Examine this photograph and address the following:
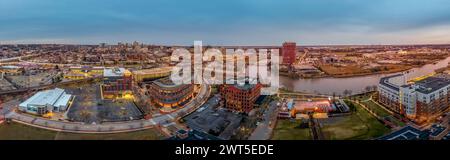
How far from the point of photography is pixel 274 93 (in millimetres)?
5648

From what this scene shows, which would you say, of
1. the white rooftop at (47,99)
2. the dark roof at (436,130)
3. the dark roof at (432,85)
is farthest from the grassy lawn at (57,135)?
the dark roof at (432,85)

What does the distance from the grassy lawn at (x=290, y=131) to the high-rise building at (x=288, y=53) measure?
30.4 feet

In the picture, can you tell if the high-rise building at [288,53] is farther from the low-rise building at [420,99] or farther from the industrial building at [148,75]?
the low-rise building at [420,99]

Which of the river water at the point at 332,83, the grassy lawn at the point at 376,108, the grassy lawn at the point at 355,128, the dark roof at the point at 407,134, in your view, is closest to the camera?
the dark roof at the point at 407,134

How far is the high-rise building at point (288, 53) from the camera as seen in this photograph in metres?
12.8

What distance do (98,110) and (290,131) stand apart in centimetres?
264

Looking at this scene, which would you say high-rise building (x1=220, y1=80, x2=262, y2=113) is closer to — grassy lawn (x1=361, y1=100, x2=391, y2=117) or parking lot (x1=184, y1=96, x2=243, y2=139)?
parking lot (x1=184, y1=96, x2=243, y2=139)

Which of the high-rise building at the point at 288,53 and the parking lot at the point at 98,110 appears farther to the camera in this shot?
the high-rise building at the point at 288,53

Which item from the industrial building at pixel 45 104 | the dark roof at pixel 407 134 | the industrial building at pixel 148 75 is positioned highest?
the industrial building at pixel 148 75

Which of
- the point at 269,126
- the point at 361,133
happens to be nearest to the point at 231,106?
the point at 269,126

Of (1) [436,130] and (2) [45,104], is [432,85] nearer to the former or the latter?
(1) [436,130]

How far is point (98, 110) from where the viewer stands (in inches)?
161
